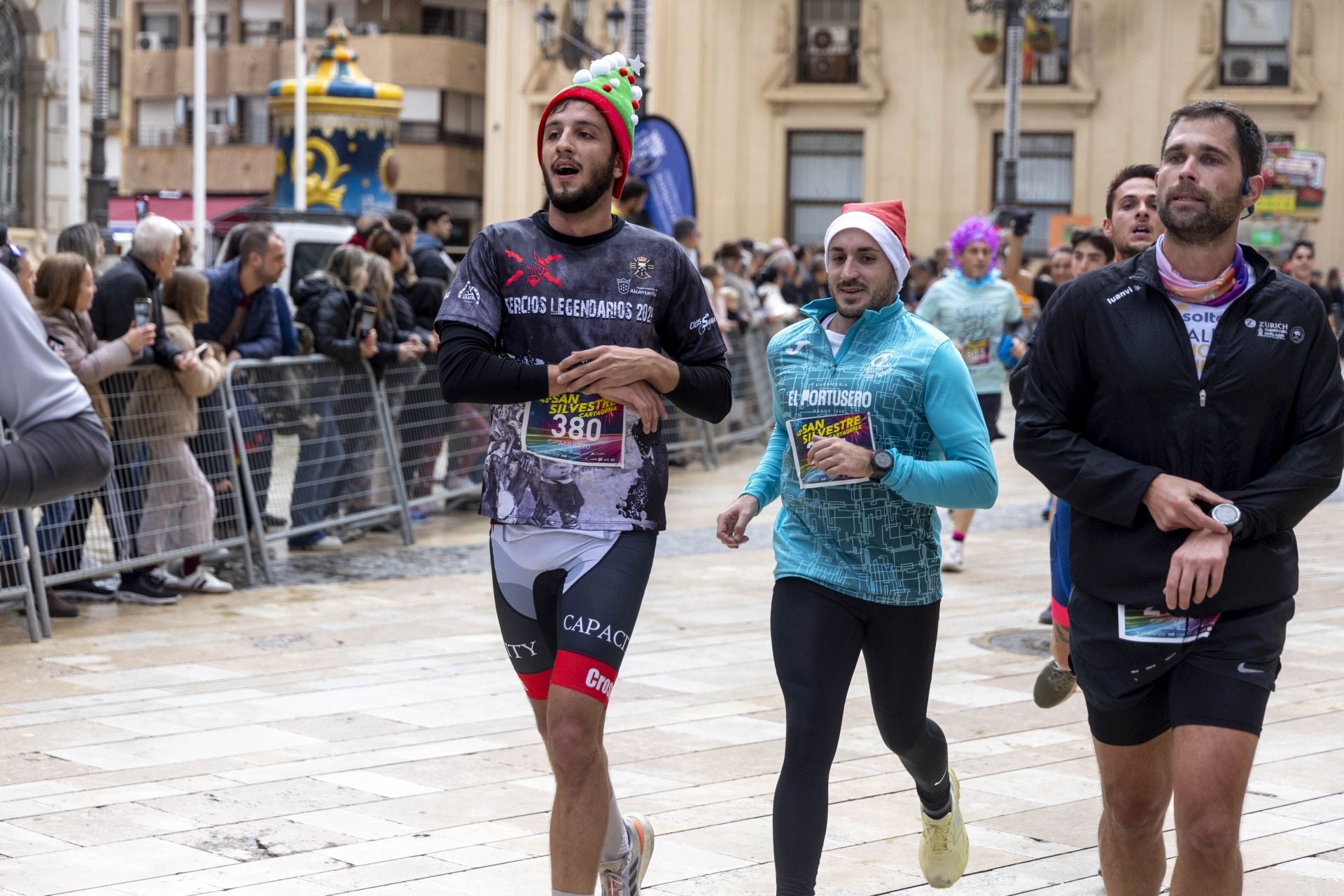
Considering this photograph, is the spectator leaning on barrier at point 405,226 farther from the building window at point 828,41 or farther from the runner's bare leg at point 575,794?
the building window at point 828,41

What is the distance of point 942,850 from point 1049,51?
33.6 metres

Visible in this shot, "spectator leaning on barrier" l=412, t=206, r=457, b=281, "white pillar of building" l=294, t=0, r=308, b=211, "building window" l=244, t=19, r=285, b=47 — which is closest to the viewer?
"spectator leaning on barrier" l=412, t=206, r=457, b=281

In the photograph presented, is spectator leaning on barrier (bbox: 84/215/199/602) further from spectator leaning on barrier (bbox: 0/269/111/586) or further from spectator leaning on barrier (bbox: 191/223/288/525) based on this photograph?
spectator leaning on barrier (bbox: 0/269/111/586)

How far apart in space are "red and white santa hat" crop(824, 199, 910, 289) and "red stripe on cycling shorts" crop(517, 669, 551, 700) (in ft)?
4.19

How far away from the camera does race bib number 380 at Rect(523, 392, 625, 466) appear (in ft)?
15.0

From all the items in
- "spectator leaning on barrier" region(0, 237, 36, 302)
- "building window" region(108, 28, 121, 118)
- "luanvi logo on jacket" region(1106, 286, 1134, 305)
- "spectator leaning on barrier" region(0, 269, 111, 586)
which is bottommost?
"spectator leaning on barrier" region(0, 269, 111, 586)

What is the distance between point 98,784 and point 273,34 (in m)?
46.3

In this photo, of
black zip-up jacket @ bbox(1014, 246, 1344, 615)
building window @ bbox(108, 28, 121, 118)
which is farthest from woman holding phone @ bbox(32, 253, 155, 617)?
building window @ bbox(108, 28, 121, 118)

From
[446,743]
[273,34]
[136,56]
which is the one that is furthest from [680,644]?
[136,56]

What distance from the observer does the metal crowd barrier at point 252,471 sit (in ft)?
29.7

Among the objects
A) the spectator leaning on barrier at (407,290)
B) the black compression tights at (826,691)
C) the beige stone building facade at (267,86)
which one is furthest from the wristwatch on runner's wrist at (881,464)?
the beige stone building facade at (267,86)

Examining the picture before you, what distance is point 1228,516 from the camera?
3770mm

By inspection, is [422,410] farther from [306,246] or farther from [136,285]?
[306,246]

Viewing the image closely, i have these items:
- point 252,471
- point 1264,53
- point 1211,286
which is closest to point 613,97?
point 1211,286
